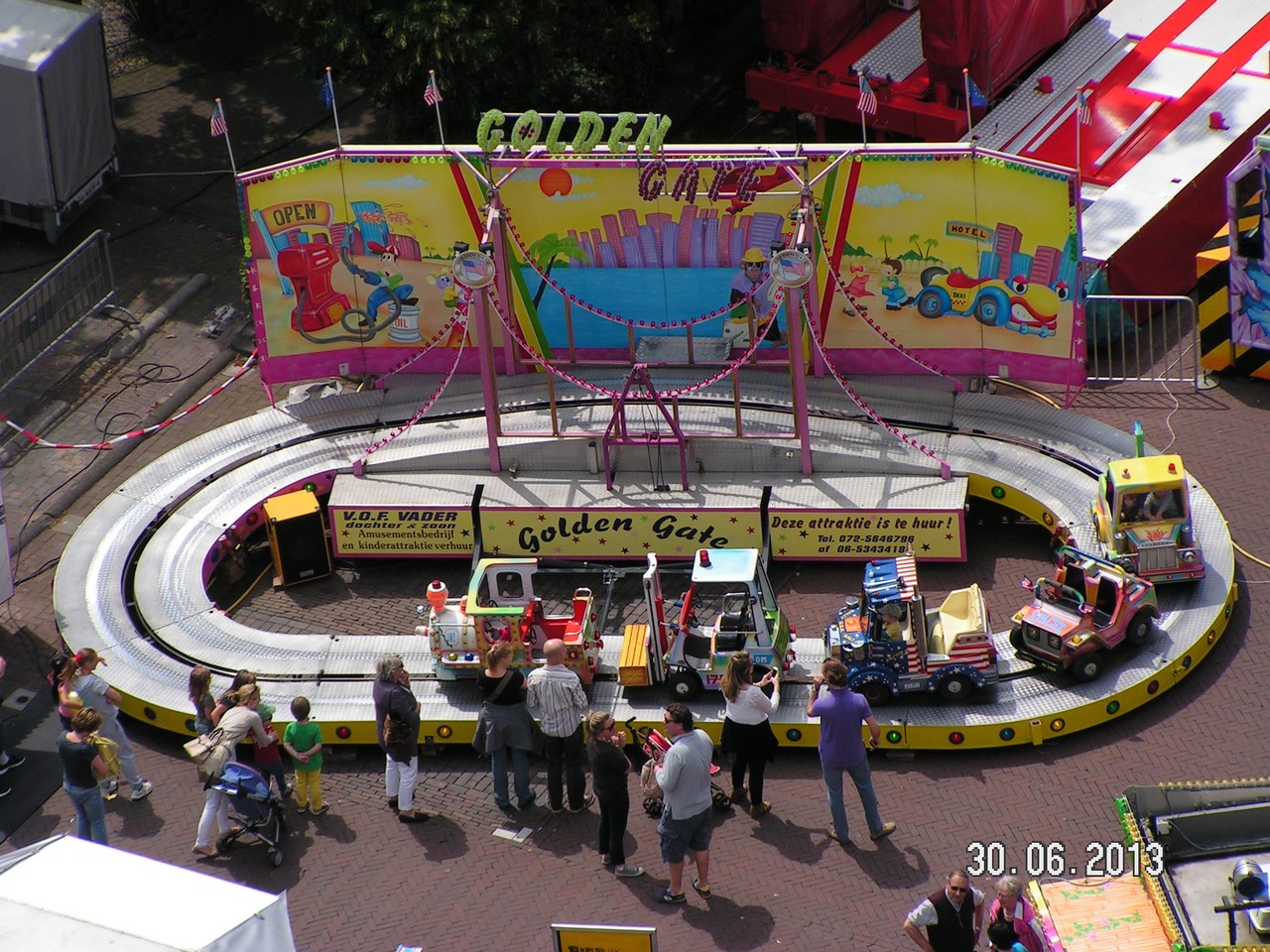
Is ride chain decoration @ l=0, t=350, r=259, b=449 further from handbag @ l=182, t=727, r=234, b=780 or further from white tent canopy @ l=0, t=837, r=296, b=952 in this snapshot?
white tent canopy @ l=0, t=837, r=296, b=952

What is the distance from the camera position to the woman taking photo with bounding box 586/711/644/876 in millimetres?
16875

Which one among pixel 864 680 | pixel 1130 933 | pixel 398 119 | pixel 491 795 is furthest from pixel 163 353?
pixel 1130 933

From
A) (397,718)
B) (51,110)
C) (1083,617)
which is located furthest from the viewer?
(51,110)

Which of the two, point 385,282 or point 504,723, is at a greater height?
point 385,282

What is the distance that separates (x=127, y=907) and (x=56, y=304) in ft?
48.8

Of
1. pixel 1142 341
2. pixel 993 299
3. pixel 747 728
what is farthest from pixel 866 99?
pixel 747 728

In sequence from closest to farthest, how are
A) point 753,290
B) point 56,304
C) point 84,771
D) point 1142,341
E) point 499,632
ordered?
1. point 84,771
2. point 499,632
3. point 753,290
4. point 1142,341
5. point 56,304

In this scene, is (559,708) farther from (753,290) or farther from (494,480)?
(753,290)

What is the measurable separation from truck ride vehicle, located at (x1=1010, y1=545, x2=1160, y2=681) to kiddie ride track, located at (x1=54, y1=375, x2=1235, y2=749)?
0.72 ft

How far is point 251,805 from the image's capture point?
18.1m

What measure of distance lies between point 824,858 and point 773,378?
7.90 m

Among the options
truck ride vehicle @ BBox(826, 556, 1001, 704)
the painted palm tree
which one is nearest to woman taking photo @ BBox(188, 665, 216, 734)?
truck ride vehicle @ BBox(826, 556, 1001, 704)

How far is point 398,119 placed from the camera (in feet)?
91.6

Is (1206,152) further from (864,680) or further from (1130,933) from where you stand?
(1130,933)
